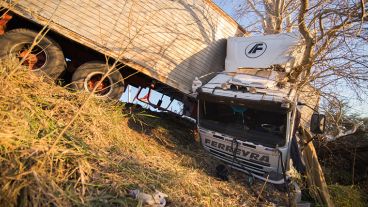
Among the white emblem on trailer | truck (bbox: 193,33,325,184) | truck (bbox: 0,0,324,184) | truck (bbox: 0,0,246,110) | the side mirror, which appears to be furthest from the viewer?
the white emblem on trailer

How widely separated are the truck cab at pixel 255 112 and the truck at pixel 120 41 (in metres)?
0.96

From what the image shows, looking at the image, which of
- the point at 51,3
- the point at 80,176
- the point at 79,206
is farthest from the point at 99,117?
the point at 51,3

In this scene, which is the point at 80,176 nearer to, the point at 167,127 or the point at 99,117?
the point at 99,117

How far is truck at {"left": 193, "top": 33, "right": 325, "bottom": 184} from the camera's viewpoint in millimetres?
5414

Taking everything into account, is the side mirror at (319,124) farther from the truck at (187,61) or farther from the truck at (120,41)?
the truck at (120,41)

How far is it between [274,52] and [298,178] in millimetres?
2930

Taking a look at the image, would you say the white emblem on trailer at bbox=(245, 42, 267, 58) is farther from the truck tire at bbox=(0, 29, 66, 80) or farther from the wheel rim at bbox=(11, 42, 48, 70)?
the wheel rim at bbox=(11, 42, 48, 70)

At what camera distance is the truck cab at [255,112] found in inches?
214

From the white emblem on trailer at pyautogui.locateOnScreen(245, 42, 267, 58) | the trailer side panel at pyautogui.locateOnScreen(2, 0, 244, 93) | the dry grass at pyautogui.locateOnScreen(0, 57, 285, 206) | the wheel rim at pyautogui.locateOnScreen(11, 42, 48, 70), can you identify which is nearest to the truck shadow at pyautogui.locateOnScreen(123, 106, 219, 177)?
the dry grass at pyautogui.locateOnScreen(0, 57, 285, 206)

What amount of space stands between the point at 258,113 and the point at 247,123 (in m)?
0.31

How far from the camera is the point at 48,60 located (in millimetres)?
5902

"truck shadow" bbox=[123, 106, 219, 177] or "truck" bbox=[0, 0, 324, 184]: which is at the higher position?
"truck" bbox=[0, 0, 324, 184]

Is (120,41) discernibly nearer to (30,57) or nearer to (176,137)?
(30,57)

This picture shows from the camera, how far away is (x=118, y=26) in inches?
249
